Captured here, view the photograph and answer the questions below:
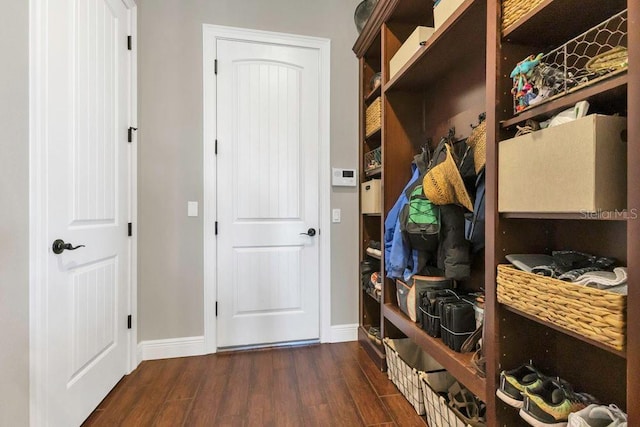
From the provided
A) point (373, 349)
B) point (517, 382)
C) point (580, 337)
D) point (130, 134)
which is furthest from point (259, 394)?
point (130, 134)

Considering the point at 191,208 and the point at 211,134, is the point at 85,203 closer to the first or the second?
the point at 191,208

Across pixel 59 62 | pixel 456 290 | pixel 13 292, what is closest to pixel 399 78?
pixel 456 290

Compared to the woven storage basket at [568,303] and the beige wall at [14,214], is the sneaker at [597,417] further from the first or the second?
the beige wall at [14,214]

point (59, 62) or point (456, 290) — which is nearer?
point (59, 62)

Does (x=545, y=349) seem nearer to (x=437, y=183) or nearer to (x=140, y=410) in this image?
(x=437, y=183)

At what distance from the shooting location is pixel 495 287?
3.62 feet

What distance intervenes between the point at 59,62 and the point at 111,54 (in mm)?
559

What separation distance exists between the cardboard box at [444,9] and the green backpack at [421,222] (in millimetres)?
784

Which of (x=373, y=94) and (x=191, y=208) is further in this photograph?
(x=373, y=94)

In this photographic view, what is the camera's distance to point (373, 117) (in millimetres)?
2285

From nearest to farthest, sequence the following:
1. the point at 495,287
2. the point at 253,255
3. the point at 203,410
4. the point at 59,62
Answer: the point at 495,287 → the point at 59,62 → the point at 203,410 → the point at 253,255

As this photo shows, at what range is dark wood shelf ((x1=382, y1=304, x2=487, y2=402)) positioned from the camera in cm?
117

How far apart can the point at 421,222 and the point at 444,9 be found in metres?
1.00

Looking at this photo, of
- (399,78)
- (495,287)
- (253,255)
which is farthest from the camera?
(253,255)
